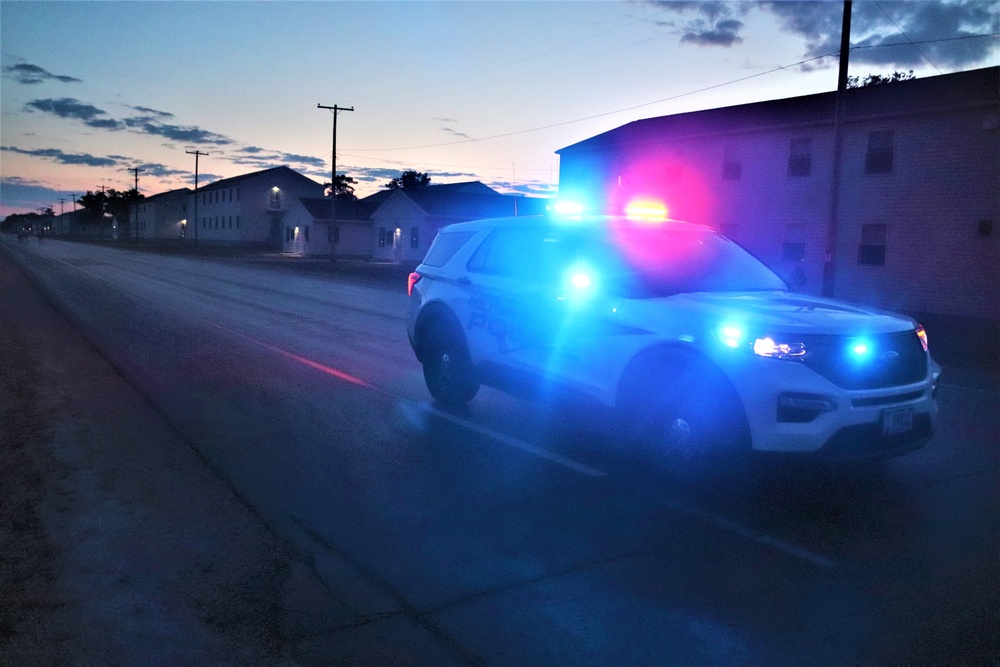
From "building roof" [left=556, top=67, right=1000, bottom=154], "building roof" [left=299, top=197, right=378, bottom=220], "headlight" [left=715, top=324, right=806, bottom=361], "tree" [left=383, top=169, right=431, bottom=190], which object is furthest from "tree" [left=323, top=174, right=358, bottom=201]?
"headlight" [left=715, top=324, right=806, bottom=361]

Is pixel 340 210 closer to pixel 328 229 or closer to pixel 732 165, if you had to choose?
pixel 328 229

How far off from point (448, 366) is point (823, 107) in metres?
23.0

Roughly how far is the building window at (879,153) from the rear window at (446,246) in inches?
798

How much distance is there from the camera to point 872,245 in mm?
24766

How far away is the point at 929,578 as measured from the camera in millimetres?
4211

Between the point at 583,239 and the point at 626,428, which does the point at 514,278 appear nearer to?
the point at 583,239

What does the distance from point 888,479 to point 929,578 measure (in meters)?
1.85

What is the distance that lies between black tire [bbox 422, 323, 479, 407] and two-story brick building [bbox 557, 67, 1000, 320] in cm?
1423

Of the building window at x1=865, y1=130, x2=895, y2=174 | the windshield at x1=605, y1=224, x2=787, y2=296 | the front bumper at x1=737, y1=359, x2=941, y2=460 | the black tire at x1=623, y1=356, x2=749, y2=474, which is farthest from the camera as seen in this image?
the building window at x1=865, y1=130, x2=895, y2=174

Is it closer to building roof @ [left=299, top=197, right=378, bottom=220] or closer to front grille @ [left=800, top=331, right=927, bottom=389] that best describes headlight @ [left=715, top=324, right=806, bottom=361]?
front grille @ [left=800, top=331, right=927, bottom=389]

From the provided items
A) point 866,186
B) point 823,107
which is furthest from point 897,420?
point 823,107

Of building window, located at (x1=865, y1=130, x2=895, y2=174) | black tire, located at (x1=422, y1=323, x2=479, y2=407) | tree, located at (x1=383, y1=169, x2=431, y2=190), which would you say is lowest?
black tire, located at (x1=422, y1=323, x2=479, y2=407)

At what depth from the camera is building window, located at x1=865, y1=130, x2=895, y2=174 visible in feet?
79.6

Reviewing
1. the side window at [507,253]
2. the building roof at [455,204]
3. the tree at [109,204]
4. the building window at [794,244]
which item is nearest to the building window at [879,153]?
the building window at [794,244]
